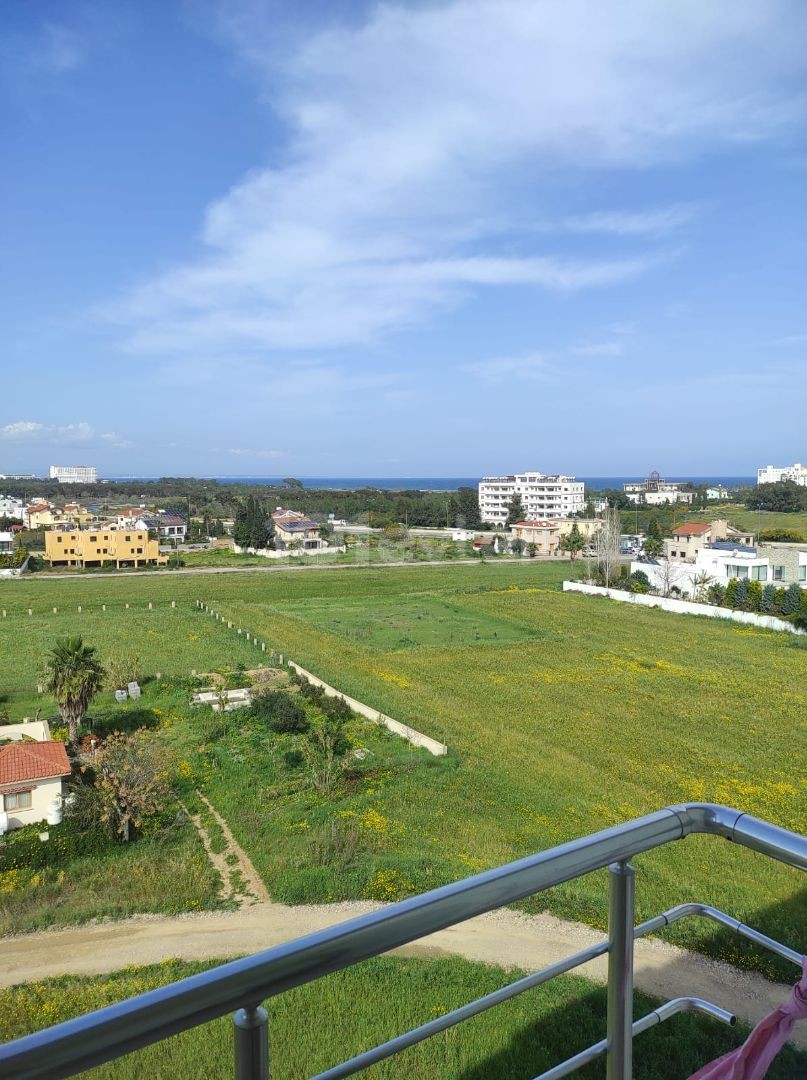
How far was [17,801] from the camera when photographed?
952cm

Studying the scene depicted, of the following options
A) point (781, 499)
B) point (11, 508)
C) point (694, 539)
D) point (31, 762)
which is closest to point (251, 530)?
point (694, 539)

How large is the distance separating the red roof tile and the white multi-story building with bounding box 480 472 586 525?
185 ft

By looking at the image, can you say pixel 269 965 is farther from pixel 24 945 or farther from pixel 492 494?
pixel 492 494

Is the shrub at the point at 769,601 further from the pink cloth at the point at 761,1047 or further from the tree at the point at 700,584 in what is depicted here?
the pink cloth at the point at 761,1047

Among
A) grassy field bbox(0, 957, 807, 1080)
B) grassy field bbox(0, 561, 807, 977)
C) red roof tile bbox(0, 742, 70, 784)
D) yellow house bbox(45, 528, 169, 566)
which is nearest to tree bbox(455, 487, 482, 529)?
yellow house bbox(45, 528, 169, 566)

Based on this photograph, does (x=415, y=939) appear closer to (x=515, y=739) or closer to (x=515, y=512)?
(x=515, y=739)

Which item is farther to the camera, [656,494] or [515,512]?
[656,494]

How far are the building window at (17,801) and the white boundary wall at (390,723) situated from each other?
574 cm

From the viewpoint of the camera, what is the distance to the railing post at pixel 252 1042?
2.68 ft

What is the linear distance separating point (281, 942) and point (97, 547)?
37.7 meters

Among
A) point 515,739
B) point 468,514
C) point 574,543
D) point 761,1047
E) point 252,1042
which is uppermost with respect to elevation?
point 468,514

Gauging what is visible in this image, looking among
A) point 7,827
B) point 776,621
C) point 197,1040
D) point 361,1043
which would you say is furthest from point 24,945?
point 776,621

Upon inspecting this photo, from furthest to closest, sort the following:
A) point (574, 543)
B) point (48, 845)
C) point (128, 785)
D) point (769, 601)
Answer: point (574, 543) → point (769, 601) → point (128, 785) → point (48, 845)

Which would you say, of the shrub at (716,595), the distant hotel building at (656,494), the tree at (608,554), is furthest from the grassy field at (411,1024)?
the distant hotel building at (656,494)
